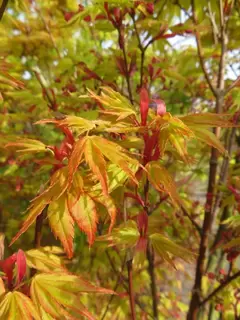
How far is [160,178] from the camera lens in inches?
27.5

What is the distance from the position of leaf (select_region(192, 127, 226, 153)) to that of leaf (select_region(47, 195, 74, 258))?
262 millimetres

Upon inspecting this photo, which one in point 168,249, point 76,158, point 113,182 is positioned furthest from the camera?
point 168,249

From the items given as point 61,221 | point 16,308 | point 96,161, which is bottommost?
point 16,308

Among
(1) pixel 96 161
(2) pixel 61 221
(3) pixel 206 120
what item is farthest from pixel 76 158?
(3) pixel 206 120

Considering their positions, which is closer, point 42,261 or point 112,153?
point 112,153

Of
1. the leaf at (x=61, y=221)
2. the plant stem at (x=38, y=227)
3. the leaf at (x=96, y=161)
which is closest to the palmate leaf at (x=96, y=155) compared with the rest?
the leaf at (x=96, y=161)

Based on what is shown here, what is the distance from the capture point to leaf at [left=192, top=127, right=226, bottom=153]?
691mm

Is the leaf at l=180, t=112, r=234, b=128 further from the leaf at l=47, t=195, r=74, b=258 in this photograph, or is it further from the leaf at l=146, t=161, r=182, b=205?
the leaf at l=47, t=195, r=74, b=258

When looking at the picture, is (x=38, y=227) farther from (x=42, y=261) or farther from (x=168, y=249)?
(x=168, y=249)

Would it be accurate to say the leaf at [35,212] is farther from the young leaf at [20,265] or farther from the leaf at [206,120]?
the leaf at [206,120]

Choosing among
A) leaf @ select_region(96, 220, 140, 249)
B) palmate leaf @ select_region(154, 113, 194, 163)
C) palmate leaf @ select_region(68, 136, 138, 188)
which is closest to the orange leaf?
palmate leaf @ select_region(68, 136, 138, 188)

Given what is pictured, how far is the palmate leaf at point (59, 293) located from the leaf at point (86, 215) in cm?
9

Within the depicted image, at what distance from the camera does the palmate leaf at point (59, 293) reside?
2.16 feet

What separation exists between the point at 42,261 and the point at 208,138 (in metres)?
0.40
